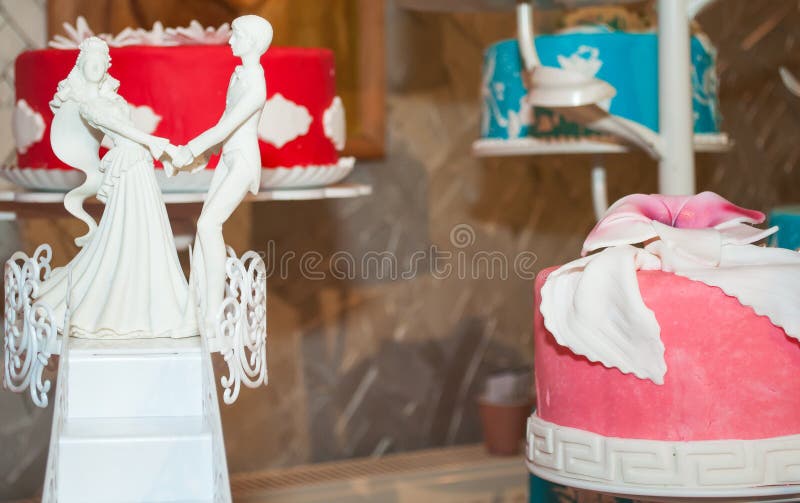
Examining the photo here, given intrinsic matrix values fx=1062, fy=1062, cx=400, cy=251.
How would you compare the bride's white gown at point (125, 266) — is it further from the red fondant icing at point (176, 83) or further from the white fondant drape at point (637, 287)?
the white fondant drape at point (637, 287)

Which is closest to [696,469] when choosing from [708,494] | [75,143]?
[708,494]

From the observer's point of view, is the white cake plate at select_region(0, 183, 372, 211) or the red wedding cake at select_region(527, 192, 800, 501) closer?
the red wedding cake at select_region(527, 192, 800, 501)

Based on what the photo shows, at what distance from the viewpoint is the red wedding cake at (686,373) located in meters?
1.03

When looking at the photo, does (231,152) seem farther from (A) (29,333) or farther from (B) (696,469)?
(B) (696,469)

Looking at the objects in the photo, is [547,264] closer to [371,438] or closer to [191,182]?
[371,438]

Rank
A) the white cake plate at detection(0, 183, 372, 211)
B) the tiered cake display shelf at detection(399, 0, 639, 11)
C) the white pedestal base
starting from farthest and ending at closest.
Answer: the tiered cake display shelf at detection(399, 0, 639, 11) → the white cake plate at detection(0, 183, 372, 211) → the white pedestal base

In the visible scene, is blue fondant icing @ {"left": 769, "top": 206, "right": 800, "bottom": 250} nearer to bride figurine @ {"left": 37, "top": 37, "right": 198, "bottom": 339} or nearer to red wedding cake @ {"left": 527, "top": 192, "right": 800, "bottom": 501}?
red wedding cake @ {"left": 527, "top": 192, "right": 800, "bottom": 501}

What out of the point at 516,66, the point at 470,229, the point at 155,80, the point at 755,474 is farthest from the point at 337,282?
the point at 755,474

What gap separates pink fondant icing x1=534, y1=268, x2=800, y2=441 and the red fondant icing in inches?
23.8

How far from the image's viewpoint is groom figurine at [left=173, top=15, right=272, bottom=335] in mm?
1081

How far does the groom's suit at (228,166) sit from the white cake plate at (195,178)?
0.22m

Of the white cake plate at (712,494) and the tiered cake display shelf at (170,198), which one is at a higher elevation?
the tiered cake display shelf at (170,198)

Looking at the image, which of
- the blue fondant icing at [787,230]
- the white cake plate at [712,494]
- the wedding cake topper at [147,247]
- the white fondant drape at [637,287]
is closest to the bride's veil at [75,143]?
the wedding cake topper at [147,247]

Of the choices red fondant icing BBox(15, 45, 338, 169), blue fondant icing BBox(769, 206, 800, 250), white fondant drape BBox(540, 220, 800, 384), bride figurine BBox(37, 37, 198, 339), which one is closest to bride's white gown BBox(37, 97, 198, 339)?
bride figurine BBox(37, 37, 198, 339)
